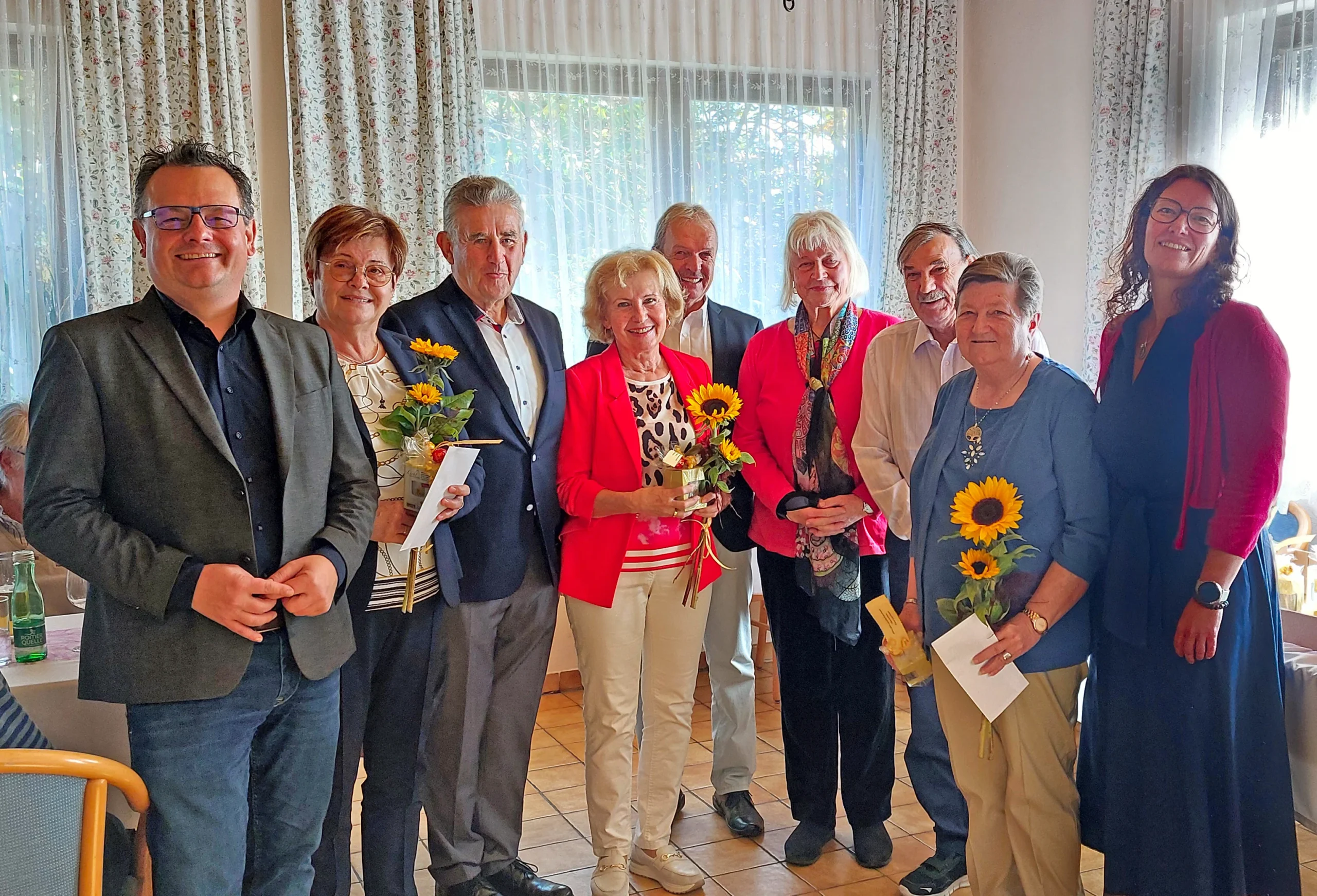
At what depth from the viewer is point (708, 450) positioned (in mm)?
2500

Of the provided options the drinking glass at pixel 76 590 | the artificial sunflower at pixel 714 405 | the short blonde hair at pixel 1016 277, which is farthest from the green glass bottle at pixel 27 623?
the short blonde hair at pixel 1016 277

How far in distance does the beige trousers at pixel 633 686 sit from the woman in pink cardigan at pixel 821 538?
0.30 m

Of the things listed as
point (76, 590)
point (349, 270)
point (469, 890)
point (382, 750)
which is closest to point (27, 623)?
point (76, 590)

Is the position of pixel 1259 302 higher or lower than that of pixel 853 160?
lower

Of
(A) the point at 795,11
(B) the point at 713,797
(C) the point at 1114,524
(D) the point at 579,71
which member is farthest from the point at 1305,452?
(D) the point at 579,71

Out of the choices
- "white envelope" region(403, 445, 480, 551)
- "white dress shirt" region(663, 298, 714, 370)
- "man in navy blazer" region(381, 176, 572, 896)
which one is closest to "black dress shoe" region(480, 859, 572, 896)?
"man in navy blazer" region(381, 176, 572, 896)

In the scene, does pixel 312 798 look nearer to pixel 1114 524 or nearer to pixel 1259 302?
pixel 1114 524

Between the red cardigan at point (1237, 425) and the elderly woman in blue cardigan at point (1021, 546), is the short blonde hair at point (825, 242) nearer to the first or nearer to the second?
the elderly woman in blue cardigan at point (1021, 546)

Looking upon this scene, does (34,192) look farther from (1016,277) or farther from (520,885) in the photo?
(1016,277)

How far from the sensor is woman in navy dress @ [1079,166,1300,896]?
1.99 metres

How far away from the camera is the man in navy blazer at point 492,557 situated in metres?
2.48

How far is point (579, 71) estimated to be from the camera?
4.72 m

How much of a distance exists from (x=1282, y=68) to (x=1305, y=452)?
4.49ft

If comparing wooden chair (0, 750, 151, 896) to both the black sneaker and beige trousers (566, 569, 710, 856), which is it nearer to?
beige trousers (566, 569, 710, 856)
